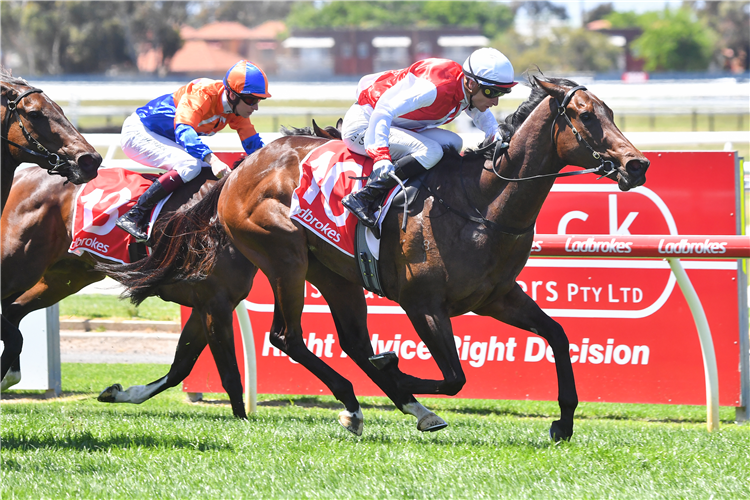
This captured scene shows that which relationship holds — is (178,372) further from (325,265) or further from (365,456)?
(365,456)

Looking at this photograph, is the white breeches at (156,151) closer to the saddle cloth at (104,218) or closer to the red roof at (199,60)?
the saddle cloth at (104,218)

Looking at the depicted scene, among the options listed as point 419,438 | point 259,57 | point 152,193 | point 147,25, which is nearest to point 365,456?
point 419,438

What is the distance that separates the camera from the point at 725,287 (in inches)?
250

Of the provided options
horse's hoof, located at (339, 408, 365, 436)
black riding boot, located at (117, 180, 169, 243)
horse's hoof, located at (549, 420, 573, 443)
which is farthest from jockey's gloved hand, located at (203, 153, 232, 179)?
horse's hoof, located at (549, 420, 573, 443)

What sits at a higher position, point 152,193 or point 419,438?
point 152,193

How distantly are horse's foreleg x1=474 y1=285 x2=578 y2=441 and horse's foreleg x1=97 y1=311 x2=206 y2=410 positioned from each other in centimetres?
210

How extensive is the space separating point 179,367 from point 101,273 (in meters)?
0.97

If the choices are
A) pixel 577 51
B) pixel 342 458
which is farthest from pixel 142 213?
pixel 577 51

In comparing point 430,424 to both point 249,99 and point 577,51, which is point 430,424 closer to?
point 249,99

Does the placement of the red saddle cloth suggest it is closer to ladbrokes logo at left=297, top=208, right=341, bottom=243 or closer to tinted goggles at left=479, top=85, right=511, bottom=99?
ladbrokes logo at left=297, top=208, right=341, bottom=243

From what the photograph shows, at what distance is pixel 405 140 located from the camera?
5039mm

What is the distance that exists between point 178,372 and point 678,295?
3420 mm

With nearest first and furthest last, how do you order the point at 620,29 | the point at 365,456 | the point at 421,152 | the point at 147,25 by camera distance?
the point at 365,456
the point at 421,152
the point at 147,25
the point at 620,29

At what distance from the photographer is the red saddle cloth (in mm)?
5117
